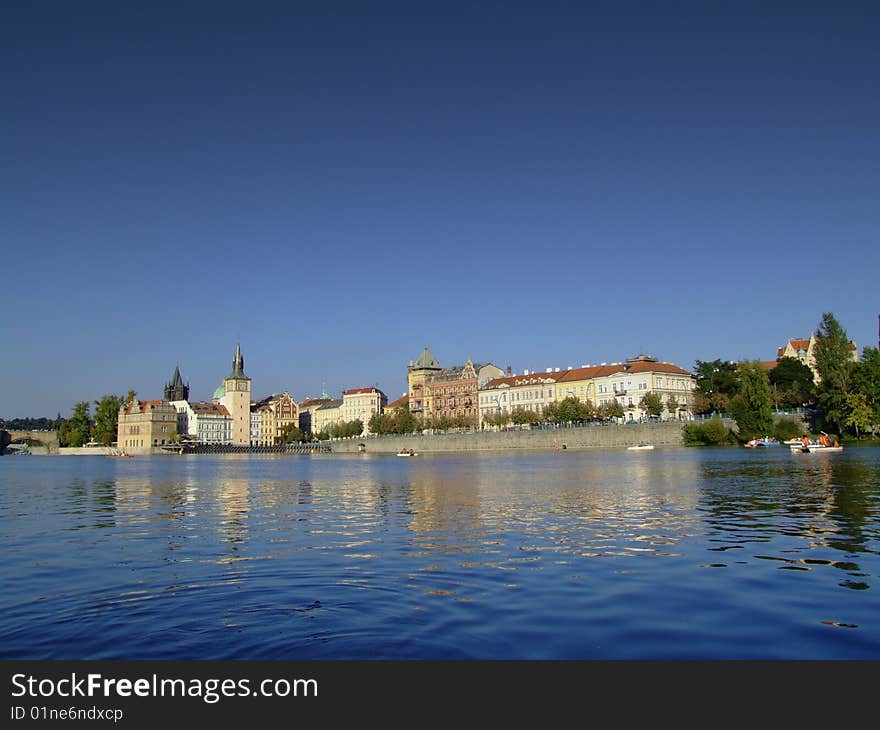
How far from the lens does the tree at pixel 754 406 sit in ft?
326

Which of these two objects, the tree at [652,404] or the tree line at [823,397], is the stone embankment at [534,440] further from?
the tree at [652,404]

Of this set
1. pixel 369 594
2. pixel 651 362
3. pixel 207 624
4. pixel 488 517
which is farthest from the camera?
pixel 651 362

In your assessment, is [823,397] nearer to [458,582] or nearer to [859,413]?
[859,413]

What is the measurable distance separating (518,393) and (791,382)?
62.9 meters

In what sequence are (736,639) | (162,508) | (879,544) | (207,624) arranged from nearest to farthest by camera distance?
(736,639)
(207,624)
(879,544)
(162,508)

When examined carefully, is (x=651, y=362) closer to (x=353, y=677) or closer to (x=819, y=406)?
(x=819, y=406)

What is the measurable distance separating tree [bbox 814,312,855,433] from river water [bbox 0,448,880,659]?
234 feet

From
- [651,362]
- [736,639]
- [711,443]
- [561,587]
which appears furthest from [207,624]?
[651,362]

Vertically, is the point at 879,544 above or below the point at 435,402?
below

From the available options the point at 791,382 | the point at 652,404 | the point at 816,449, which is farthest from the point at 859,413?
the point at 652,404

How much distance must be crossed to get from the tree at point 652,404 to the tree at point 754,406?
3322 cm

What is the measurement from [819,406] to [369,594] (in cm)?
9899

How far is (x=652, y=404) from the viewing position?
136250 mm

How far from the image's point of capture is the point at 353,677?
8.38 m
